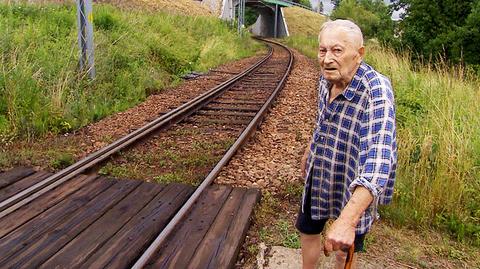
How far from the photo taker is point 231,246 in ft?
10.9

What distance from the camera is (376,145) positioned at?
1.93 meters

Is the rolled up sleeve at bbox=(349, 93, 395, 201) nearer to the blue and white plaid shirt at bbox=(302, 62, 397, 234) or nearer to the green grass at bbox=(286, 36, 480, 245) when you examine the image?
the blue and white plaid shirt at bbox=(302, 62, 397, 234)

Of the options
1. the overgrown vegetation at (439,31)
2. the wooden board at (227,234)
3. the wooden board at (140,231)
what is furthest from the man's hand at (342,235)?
the overgrown vegetation at (439,31)

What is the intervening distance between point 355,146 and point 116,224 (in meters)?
2.34

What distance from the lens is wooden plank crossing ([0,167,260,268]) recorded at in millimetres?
3133

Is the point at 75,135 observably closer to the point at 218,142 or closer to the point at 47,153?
the point at 47,153

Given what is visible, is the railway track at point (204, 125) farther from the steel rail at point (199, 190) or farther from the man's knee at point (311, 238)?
the man's knee at point (311, 238)

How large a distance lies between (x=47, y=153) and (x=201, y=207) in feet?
8.51

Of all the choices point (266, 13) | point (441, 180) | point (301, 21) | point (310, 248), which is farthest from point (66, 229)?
point (266, 13)

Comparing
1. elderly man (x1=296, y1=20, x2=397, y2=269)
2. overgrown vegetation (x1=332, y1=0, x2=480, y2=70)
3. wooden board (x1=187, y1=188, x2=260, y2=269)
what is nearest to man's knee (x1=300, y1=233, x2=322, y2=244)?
elderly man (x1=296, y1=20, x2=397, y2=269)

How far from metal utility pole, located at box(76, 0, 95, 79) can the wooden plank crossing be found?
13.3ft

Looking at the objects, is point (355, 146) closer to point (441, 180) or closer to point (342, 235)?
point (342, 235)

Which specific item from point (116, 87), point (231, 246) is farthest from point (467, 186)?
point (116, 87)

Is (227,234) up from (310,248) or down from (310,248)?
down
